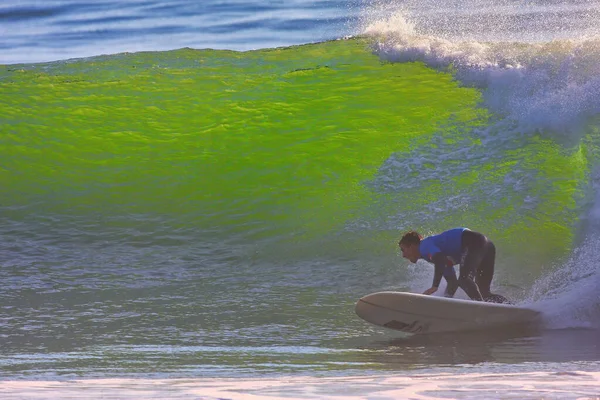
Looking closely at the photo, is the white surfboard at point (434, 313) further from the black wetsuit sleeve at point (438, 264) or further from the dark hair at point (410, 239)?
the dark hair at point (410, 239)

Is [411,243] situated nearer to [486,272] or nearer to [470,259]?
[470,259]

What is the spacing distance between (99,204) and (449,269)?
17.8ft

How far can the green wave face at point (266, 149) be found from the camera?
422 inches

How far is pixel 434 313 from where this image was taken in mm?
6895

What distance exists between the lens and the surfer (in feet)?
23.5

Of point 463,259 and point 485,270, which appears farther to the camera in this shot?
point 485,270

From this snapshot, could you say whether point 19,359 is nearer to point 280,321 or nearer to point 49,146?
point 280,321

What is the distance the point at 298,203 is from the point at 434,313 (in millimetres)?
4457

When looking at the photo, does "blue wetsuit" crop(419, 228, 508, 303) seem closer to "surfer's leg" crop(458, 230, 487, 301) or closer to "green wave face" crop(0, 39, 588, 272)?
"surfer's leg" crop(458, 230, 487, 301)

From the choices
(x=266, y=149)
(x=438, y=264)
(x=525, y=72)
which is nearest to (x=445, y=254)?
(x=438, y=264)

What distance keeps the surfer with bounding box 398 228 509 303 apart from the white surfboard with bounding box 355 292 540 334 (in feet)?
0.72

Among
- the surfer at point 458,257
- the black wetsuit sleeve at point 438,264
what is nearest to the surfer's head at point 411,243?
the surfer at point 458,257

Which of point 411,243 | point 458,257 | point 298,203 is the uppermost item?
point 298,203

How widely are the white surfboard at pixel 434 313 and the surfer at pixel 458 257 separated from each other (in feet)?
0.72
